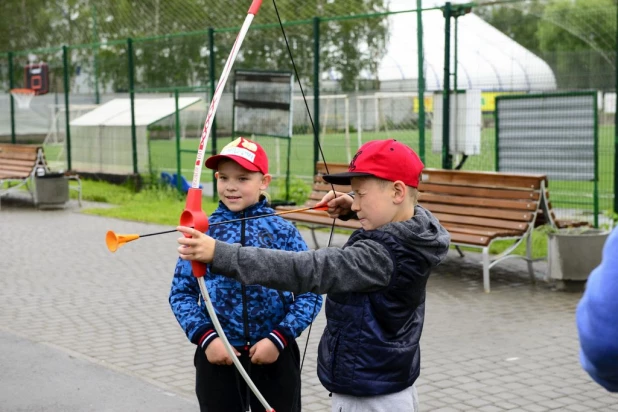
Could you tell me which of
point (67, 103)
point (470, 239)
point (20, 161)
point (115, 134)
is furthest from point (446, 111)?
point (67, 103)

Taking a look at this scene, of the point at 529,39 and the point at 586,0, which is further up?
the point at 586,0

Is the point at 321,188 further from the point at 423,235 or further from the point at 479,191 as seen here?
the point at 423,235

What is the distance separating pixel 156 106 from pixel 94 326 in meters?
12.0

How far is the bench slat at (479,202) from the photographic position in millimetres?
9281

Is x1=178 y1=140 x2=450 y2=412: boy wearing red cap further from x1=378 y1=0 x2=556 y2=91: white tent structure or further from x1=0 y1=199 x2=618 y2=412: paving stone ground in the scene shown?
x1=378 y1=0 x2=556 y2=91: white tent structure

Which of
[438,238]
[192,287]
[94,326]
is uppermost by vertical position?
[438,238]

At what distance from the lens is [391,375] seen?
3.04m

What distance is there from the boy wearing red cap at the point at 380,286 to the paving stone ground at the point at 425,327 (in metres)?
2.58

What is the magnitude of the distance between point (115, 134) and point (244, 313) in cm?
1626

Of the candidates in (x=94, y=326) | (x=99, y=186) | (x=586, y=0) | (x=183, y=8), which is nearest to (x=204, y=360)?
(x=94, y=326)

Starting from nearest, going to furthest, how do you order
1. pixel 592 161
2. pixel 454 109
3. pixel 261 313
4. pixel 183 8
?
pixel 261 313 → pixel 592 161 → pixel 454 109 → pixel 183 8

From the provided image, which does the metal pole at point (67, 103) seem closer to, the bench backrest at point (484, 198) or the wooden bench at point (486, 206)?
the bench backrest at point (484, 198)

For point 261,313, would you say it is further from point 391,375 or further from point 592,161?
point 592,161

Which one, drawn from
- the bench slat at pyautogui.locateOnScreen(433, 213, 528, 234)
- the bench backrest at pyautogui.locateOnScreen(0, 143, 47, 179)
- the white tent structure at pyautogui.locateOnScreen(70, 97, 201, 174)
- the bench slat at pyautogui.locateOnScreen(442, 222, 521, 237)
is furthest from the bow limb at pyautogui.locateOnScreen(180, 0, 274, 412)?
the white tent structure at pyautogui.locateOnScreen(70, 97, 201, 174)
